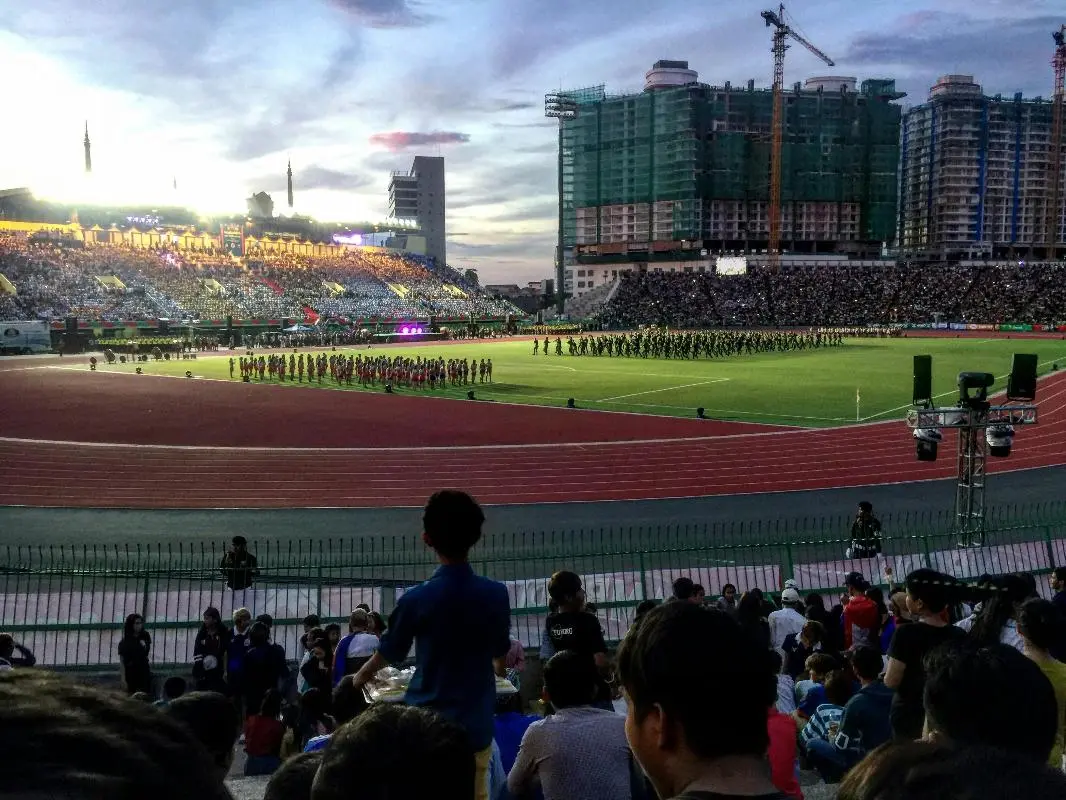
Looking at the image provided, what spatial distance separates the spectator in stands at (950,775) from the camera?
1396mm

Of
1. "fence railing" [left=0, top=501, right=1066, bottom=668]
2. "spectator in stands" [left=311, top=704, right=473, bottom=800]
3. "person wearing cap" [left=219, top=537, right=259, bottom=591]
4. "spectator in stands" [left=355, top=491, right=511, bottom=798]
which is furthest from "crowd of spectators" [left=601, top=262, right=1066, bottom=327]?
"spectator in stands" [left=311, top=704, right=473, bottom=800]

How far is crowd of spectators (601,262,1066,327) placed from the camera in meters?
90.1

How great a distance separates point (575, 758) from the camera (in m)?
3.69

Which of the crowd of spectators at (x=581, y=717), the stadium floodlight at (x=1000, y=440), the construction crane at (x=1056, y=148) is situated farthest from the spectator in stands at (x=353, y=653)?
the construction crane at (x=1056, y=148)

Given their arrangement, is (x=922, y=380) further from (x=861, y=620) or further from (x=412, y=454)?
(x=412, y=454)

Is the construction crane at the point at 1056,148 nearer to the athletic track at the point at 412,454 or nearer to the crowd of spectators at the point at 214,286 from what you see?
the crowd of spectators at the point at 214,286

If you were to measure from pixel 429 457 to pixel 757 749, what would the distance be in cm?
2266

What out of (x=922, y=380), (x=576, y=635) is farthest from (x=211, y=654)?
(x=922, y=380)

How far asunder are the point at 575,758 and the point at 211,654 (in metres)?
6.84

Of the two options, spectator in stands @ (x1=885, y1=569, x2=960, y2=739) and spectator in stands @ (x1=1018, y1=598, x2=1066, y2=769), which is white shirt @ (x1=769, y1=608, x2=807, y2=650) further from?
spectator in stands @ (x1=1018, y1=598, x2=1066, y2=769)

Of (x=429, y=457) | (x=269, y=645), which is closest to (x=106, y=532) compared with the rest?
(x=429, y=457)

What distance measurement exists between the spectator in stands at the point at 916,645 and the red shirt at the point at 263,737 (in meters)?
4.20

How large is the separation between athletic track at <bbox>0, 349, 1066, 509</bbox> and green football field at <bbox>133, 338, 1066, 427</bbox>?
322 cm

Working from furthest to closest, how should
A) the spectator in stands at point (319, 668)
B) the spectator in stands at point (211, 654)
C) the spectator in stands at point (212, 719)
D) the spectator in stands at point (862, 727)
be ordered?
the spectator in stands at point (211, 654), the spectator in stands at point (319, 668), the spectator in stands at point (862, 727), the spectator in stands at point (212, 719)
